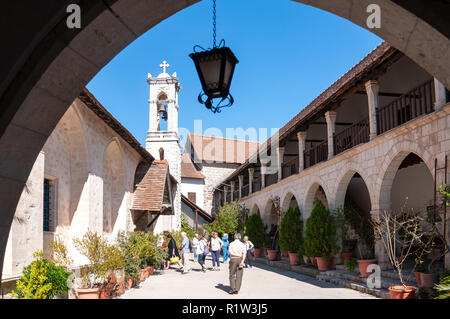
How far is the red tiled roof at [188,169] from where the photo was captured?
1634 inches

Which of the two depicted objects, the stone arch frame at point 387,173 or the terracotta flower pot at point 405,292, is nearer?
the terracotta flower pot at point 405,292

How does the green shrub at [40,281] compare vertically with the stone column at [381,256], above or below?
above

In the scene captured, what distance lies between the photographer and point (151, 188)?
17578 millimetres

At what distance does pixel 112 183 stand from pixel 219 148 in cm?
3055

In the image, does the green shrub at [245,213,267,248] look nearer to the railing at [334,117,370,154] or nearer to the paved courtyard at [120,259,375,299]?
the railing at [334,117,370,154]

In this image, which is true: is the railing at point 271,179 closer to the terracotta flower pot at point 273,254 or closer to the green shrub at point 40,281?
the terracotta flower pot at point 273,254

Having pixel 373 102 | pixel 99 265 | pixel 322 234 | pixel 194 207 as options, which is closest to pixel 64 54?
pixel 99 265

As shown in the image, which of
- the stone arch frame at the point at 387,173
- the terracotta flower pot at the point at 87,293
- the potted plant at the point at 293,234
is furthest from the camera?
the potted plant at the point at 293,234

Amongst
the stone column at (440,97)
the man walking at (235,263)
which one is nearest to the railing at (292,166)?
the man walking at (235,263)

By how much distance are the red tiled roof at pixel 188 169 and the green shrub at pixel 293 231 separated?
78.9ft

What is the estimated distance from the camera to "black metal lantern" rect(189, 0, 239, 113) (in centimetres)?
369

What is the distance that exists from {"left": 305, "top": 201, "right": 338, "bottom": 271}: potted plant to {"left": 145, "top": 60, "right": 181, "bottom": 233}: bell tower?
12.0m

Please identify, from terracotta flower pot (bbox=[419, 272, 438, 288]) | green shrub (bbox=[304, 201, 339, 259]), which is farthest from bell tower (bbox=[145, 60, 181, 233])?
terracotta flower pot (bbox=[419, 272, 438, 288])

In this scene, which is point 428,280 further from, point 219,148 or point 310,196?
point 219,148
